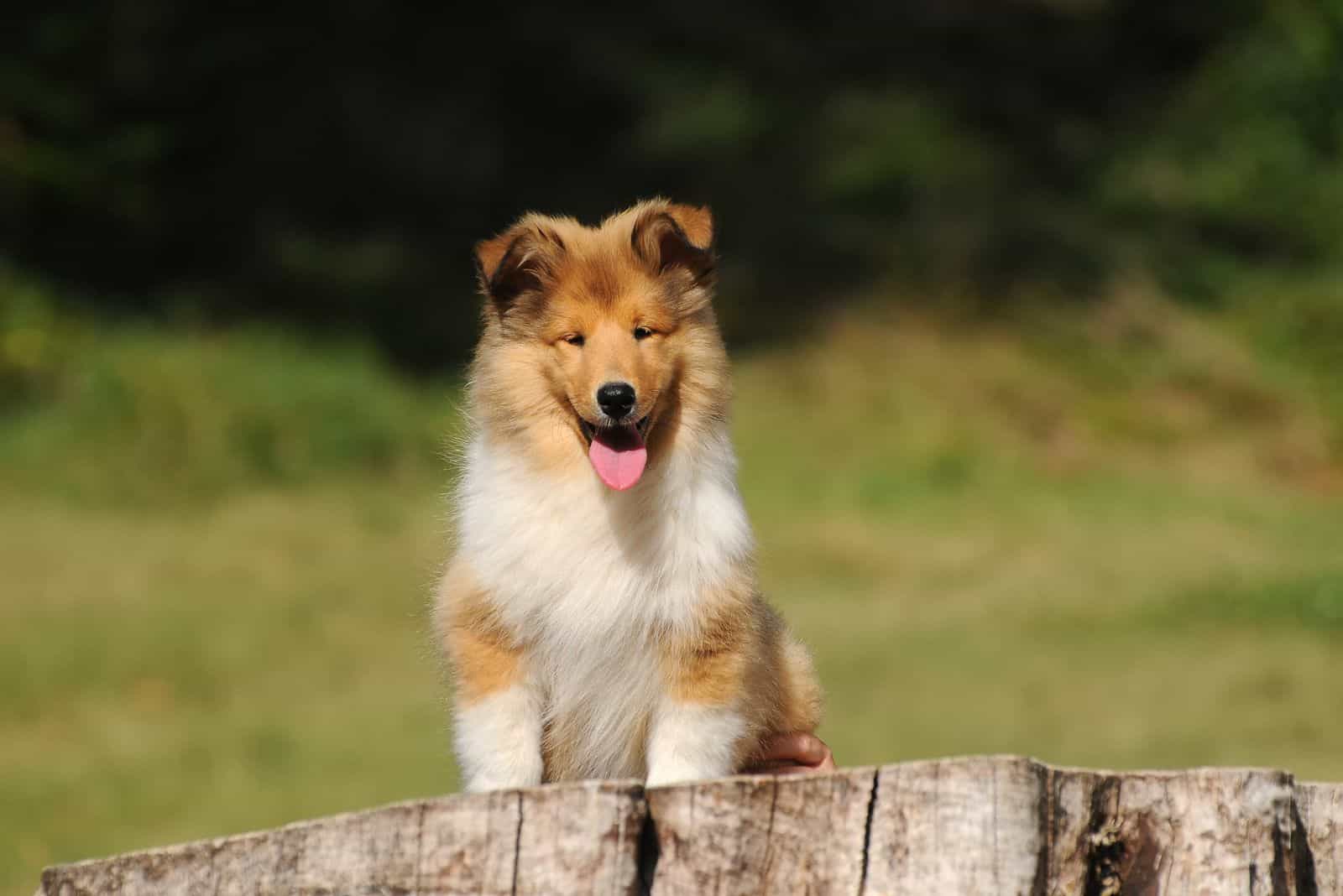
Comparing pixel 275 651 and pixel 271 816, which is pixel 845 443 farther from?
pixel 271 816

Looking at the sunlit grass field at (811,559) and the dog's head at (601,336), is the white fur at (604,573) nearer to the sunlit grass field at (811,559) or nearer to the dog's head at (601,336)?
the dog's head at (601,336)

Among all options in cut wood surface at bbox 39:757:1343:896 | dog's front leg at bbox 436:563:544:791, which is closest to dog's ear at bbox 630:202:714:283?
dog's front leg at bbox 436:563:544:791

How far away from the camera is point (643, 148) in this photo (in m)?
23.8

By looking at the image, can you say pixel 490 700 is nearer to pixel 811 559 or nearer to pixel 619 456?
pixel 619 456

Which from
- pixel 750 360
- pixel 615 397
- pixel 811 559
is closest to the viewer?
pixel 615 397

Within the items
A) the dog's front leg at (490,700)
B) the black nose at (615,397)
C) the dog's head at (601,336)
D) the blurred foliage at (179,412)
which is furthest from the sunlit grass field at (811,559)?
the black nose at (615,397)

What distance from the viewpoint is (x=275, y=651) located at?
12758 millimetres

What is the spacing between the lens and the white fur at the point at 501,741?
4.60 metres

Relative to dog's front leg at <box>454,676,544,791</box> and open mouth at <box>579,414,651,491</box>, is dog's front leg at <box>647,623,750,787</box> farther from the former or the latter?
open mouth at <box>579,414,651,491</box>

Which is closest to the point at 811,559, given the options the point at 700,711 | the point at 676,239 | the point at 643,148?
the point at 643,148

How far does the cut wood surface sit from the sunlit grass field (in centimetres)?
176

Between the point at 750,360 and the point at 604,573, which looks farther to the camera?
the point at 750,360

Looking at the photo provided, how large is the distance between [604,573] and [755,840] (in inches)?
47.8

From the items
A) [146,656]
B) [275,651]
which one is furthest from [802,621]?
[146,656]
